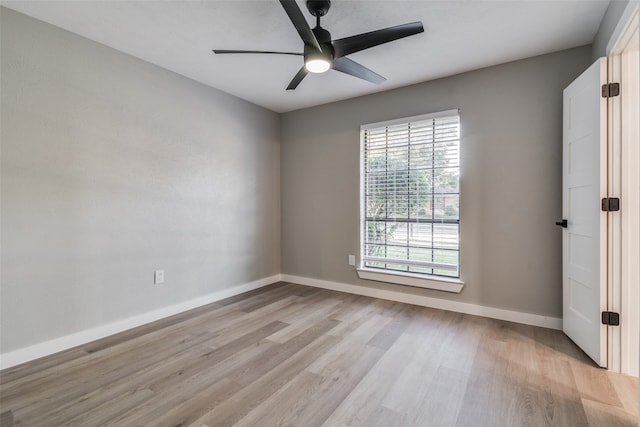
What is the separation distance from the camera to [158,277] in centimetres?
298

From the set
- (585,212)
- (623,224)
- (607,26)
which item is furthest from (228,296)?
(607,26)

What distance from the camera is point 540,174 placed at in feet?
9.02

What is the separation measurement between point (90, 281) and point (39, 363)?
629 millimetres

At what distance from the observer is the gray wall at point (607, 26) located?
1.81 m

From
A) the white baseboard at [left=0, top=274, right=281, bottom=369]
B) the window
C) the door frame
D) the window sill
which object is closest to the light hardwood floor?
the white baseboard at [left=0, top=274, right=281, bottom=369]

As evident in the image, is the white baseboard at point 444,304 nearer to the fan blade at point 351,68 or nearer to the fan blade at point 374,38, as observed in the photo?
the fan blade at point 351,68

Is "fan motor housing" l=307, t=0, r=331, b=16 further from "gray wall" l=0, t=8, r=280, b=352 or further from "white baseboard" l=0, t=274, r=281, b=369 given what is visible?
"white baseboard" l=0, t=274, r=281, b=369

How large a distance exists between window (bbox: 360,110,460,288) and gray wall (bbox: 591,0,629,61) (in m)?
1.11

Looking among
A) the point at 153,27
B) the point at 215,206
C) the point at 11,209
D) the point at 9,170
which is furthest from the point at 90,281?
the point at 153,27

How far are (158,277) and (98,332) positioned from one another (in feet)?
2.09

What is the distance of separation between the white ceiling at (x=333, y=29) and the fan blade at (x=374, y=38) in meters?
0.32

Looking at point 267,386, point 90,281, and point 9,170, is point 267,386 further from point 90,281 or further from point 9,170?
point 9,170

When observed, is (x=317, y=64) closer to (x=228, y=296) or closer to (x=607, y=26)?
(x=607, y=26)

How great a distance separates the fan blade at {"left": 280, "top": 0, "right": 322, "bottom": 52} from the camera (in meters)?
1.53
